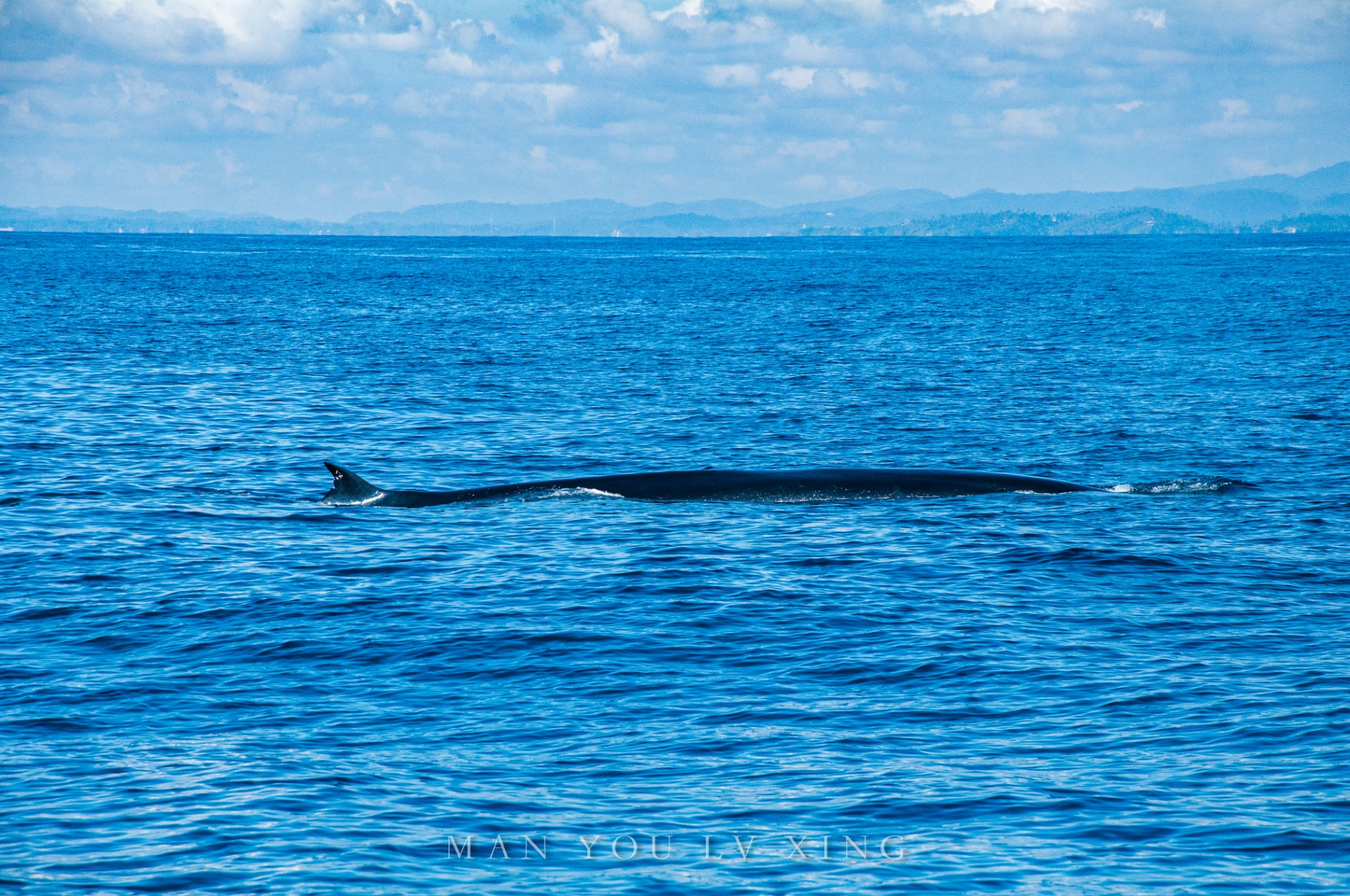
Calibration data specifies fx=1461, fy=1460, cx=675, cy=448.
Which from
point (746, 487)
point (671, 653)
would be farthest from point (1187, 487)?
point (671, 653)

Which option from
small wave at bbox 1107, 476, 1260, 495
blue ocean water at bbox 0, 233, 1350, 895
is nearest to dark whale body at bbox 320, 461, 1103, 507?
blue ocean water at bbox 0, 233, 1350, 895

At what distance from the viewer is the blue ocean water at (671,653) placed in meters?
11.4

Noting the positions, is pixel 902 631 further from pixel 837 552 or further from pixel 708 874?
pixel 708 874

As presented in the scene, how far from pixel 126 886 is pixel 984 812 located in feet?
21.8

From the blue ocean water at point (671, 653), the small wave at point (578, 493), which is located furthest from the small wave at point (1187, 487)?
the small wave at point (578, 493)

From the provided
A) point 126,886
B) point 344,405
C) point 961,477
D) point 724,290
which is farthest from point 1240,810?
point 724,290

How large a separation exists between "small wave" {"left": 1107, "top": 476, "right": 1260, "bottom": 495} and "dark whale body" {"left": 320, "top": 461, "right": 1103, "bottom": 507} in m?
0.76

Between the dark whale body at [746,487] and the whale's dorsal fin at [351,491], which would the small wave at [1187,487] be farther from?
the whale's dorsal fin at [351,491]

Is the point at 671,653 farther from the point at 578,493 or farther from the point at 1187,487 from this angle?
the point at 1187,487

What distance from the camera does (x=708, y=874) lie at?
1086 cm

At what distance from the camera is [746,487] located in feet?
86.1

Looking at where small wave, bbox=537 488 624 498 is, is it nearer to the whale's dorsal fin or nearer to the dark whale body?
the dark whale body

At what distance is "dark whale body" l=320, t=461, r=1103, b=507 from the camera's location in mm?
25969

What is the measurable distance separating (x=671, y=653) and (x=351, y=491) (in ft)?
35.4
